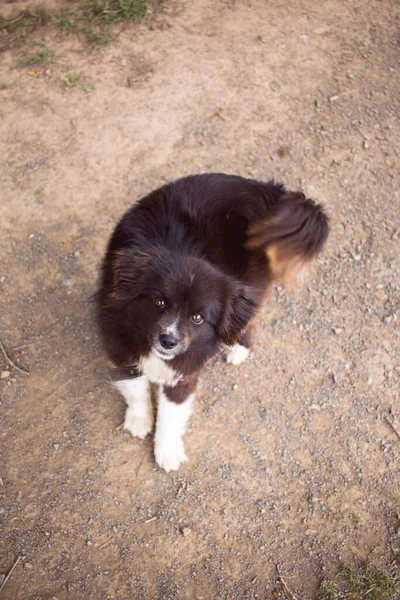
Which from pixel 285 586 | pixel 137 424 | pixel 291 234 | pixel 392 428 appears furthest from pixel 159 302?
pixel 392 428

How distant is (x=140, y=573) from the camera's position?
110 inches

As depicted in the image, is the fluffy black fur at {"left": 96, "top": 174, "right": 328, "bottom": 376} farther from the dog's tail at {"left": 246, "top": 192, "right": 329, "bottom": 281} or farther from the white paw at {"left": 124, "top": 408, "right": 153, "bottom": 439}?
the white paw at {"left": 124, "top": 408, "right": 153, "bottom": 439}

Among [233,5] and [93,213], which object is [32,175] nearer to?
[93,213]

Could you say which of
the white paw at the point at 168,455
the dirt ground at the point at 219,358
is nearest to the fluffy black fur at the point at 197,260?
the white paw at the point at 168,455

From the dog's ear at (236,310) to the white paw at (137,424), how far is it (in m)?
0.95

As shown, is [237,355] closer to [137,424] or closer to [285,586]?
[137,424]

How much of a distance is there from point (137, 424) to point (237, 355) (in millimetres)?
857

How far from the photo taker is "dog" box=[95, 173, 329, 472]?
244cm

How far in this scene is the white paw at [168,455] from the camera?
3.07 meters

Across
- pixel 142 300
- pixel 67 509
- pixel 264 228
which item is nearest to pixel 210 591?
pixel 67 509

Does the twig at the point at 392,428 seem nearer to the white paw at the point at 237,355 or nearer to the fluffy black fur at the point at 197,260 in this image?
the white paw at the point at 237,355

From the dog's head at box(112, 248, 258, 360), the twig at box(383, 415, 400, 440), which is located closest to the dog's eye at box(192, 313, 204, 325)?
the dog's head at box(112, 248, 258, 360)

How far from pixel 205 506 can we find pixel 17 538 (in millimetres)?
1134

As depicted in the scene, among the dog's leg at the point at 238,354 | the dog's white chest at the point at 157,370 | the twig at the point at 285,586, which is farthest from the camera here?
the dog's leg at the point at 238,354
